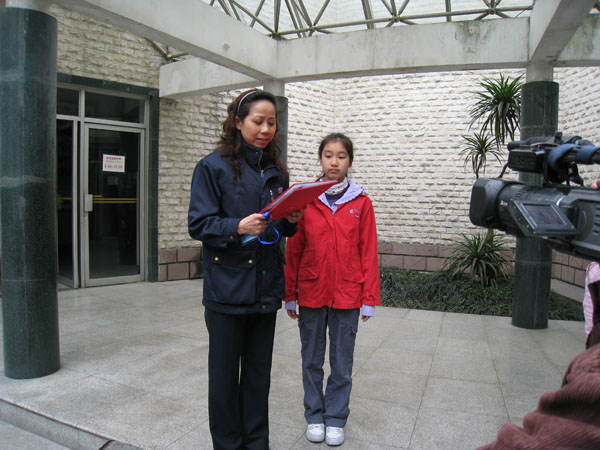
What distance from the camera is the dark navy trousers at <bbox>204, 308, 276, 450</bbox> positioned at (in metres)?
2.40

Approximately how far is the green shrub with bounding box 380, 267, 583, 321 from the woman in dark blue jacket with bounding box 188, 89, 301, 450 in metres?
5.03

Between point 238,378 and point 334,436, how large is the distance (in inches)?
30.9

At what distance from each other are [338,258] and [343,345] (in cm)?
54

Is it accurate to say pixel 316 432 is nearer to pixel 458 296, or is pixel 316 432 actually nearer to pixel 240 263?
pixel 240 263

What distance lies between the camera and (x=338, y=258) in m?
2.94

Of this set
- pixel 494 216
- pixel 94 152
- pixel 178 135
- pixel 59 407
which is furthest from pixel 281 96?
pixel 494 216

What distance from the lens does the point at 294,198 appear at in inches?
84.1

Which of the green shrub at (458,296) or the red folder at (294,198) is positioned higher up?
the red folder at (294,198)

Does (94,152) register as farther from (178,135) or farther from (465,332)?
(465,332)

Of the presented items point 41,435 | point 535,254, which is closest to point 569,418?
point 41,435

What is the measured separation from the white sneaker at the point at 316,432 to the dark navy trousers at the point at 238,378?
46cm

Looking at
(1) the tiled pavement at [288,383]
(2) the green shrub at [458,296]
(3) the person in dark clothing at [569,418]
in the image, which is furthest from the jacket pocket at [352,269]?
(2) the green shrub at [458,296]

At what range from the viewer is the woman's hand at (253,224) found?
220 centimetres

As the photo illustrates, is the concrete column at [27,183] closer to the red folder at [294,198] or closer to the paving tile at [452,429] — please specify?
the red folder at [294,198]
